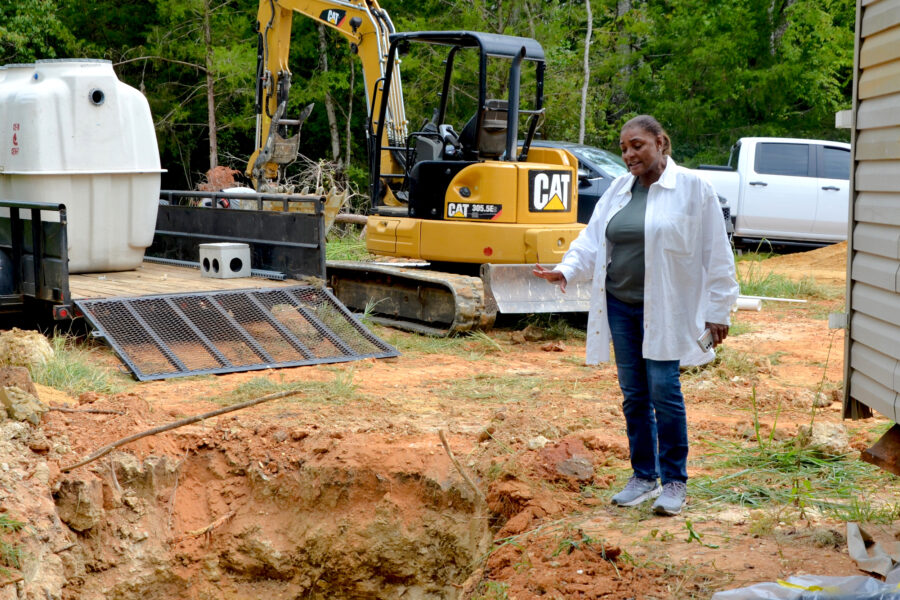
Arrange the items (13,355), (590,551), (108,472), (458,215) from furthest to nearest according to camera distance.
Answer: (458,215)
(13,355)
(108,472)
(590,551)

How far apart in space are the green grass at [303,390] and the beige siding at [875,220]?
12.1 ft

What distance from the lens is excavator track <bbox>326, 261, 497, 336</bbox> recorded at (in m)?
9.28

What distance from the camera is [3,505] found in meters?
4.89

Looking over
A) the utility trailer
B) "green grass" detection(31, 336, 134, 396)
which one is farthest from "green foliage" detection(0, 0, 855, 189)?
"green grass" detection(31, 336, 134, 396)

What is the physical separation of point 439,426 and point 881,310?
3.23 m

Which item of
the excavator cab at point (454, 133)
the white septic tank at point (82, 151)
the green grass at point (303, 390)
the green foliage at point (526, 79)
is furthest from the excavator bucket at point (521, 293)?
the green foliage at point (526, 79)

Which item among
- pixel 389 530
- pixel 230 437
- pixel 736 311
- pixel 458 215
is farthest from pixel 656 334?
pixel 736 311

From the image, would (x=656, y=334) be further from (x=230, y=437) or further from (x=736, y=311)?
(x=736, y=311)

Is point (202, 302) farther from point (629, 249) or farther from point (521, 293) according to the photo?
point (629, 249)

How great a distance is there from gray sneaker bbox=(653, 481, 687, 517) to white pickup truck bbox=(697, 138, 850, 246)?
11791 mm

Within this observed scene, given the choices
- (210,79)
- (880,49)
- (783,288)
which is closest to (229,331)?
(880,49)

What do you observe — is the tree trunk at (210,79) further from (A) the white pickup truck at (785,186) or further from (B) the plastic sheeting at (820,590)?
(B) the plastic sheeting at (820,590)

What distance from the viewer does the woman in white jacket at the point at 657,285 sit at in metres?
4.50

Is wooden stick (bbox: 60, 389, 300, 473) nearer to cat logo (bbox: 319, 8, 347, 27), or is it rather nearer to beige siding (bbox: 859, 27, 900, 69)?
beige siding (bbox: 859, 27, 900, 69)
